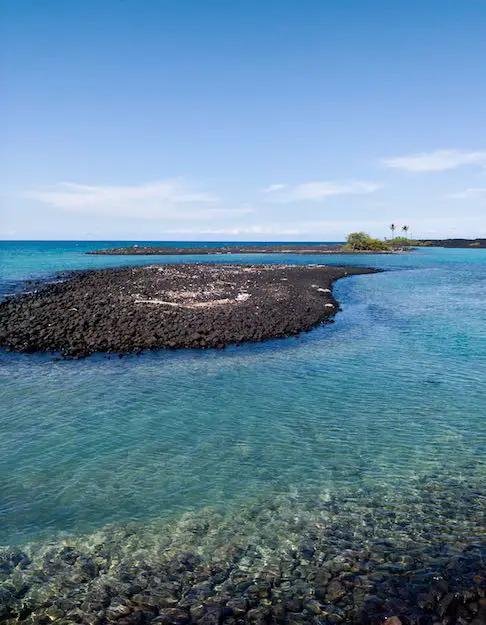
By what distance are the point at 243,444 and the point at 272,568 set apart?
18.7 feet

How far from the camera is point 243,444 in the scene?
47.3 feet

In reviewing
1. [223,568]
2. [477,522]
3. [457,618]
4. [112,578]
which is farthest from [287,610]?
[477,522]

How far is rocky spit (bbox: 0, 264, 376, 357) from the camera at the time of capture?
88.5 feet

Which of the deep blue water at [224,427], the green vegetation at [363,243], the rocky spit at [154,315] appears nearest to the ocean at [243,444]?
the deep blue water at [224,427]

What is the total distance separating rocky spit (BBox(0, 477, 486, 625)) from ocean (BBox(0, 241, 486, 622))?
9 centimetres

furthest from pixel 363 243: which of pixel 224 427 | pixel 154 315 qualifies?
pixel 224 427

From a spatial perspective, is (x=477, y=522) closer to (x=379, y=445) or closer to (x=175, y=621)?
(x=379, y=445)

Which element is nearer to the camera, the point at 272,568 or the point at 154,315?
the point at 272,568

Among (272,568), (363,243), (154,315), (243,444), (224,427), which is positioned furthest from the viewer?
(363,243)

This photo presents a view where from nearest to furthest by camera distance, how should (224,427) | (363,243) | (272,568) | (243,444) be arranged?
(272,568), (243,444), (224,427), (363,243)

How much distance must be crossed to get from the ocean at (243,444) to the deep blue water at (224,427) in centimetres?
6

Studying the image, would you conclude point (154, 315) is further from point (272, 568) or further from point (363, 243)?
point (363, 243)

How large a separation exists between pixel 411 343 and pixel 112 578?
24.1 m

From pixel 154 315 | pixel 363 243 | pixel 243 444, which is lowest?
pixel 243 444
